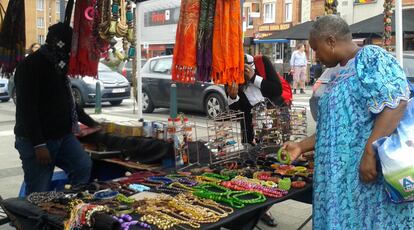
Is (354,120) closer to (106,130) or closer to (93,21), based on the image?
(93,21)

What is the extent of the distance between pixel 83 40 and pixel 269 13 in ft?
98.3

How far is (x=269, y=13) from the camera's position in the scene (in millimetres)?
32688

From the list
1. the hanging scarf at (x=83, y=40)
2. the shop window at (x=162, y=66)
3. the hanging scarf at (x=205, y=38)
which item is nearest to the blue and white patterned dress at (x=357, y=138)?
the hanging scarf at (x=205, y=38)

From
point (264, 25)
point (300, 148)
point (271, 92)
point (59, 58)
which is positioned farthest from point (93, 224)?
point (264, 25)

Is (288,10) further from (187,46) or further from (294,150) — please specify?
(294,150)

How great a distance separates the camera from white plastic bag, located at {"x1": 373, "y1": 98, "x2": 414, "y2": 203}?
197 cm

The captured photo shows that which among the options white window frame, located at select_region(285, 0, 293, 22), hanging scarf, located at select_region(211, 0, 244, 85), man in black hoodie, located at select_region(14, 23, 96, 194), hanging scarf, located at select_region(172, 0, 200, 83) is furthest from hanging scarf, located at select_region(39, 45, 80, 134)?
white window frame, located at select_region(285, 0, 293, 22)

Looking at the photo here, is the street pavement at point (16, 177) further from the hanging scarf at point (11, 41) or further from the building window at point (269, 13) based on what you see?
the building window at point (269, 13)

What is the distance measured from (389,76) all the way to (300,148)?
0.71 m

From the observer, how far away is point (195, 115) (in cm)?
1220

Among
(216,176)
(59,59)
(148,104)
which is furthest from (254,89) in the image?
(148,104)

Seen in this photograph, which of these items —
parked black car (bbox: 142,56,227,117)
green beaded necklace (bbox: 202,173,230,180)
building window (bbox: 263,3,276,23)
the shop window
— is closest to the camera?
green beaded necklace (bbox: 202,173,230,180)

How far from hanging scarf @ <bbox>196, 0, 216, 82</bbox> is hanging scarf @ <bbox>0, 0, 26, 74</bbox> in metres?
1.66

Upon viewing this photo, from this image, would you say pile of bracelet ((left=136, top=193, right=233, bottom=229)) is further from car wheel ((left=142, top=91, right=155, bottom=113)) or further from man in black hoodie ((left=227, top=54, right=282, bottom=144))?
car wheel ((left=142, top=91, right=155, bottom=113))
